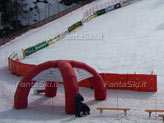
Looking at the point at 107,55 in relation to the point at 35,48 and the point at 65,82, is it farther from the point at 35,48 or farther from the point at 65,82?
the point at 65,82

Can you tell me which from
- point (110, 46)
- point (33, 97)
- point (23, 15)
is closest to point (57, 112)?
point (33, 97)

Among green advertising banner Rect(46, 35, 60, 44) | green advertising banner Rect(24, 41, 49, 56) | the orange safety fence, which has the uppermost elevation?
green advertising banner Rect(46, 35, 60, 44)

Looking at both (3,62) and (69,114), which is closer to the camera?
(69,114)

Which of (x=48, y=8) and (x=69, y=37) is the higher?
(x=48, y=8)

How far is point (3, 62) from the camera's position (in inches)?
1179

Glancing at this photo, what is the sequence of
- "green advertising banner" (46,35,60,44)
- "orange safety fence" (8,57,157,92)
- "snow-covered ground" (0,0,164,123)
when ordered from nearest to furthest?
"snow-covered ground" (0,0,164,123) < "orange safety fence" (8,57,157,92) < "green advertising banner" (46,35,60,44)

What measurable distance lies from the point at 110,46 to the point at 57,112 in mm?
17378

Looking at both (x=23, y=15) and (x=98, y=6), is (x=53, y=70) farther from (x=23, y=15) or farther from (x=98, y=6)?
(x=23, y=15)

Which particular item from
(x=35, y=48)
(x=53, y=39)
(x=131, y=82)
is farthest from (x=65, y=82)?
(x=53, y=39)

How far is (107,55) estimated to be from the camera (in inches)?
1174

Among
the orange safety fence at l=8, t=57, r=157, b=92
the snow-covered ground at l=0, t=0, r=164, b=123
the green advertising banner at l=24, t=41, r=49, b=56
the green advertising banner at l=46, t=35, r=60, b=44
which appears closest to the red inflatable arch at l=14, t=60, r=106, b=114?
the snow-covered ground at l=0, t=0, r=164, b=123

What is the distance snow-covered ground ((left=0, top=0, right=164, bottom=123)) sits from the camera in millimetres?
15383

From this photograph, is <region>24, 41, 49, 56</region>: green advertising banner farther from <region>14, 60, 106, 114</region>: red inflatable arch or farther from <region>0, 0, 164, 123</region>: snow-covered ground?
<region>14, 60, 106, 114</region>: red inflatable arch

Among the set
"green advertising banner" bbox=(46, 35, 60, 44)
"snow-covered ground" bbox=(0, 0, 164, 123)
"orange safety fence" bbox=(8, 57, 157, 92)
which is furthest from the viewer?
"green advertising banner" bbox=(46, 35, 60, 44)
